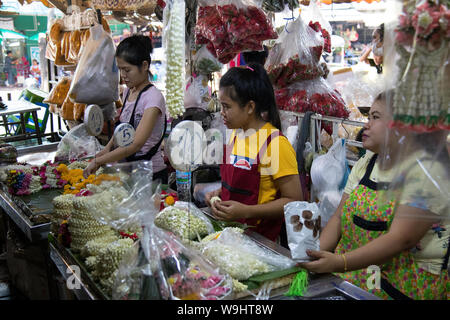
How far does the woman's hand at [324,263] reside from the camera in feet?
3.86

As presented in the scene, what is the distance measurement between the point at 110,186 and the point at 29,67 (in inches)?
488

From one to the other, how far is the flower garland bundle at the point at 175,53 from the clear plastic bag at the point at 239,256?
0.74 m

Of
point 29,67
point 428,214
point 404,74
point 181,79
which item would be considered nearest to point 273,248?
point 428,214

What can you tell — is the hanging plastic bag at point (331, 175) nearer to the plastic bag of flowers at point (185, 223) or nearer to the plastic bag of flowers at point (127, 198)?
the plastic bag of flowers at point (185, 223)

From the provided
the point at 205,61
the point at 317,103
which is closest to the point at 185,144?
the point at 317,103

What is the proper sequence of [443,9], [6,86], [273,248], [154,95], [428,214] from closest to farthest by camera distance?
[443,9]
[428,214]
[273,248]
[154,95]
[6,86]

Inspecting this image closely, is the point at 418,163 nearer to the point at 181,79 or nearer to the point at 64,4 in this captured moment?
the point at 181,79

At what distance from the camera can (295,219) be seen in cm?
119

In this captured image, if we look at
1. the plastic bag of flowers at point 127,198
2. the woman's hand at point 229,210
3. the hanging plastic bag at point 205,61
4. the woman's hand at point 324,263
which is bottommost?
the woman's hand at point 324,263

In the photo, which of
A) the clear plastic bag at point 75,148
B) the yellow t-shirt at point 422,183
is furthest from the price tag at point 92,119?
the yellow t-shirt at point 422,183

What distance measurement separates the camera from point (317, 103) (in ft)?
8.08

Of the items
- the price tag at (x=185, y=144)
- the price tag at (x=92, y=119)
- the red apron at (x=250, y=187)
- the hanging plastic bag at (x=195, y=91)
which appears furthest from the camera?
the hanging plastic bag at (x=195, y=91)

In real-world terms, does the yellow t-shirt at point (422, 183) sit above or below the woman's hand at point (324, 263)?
above

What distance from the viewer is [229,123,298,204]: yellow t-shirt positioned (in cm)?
162
